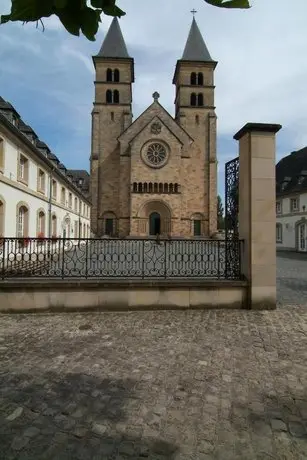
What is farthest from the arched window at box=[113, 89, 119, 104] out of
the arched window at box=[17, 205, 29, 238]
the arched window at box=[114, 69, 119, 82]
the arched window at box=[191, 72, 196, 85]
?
the arched window at box=[17, 205, 29, 238]

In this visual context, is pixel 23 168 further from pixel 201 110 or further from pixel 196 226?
pixel 201 110

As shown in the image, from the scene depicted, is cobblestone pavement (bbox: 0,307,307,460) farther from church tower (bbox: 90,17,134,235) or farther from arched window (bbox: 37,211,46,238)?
church tower (bbox: 90,17,134,235)

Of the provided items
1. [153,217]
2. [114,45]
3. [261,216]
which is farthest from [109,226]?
[261,216]

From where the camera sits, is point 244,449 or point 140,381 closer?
point 244,449

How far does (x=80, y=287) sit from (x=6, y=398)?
384cm

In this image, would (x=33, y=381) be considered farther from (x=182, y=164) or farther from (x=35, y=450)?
(x=182, y=164)

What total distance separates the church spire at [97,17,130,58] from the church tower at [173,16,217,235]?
865 cm

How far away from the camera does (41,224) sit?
18.7m

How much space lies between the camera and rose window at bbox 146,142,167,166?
41.1m

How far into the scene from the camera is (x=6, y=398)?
3.50 m

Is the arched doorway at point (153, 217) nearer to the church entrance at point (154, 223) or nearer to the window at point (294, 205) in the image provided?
the church entrance at point (154, 223)

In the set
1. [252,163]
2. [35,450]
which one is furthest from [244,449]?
[252,163]

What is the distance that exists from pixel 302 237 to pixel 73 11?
3416 cm

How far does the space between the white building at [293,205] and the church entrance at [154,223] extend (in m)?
14.7
